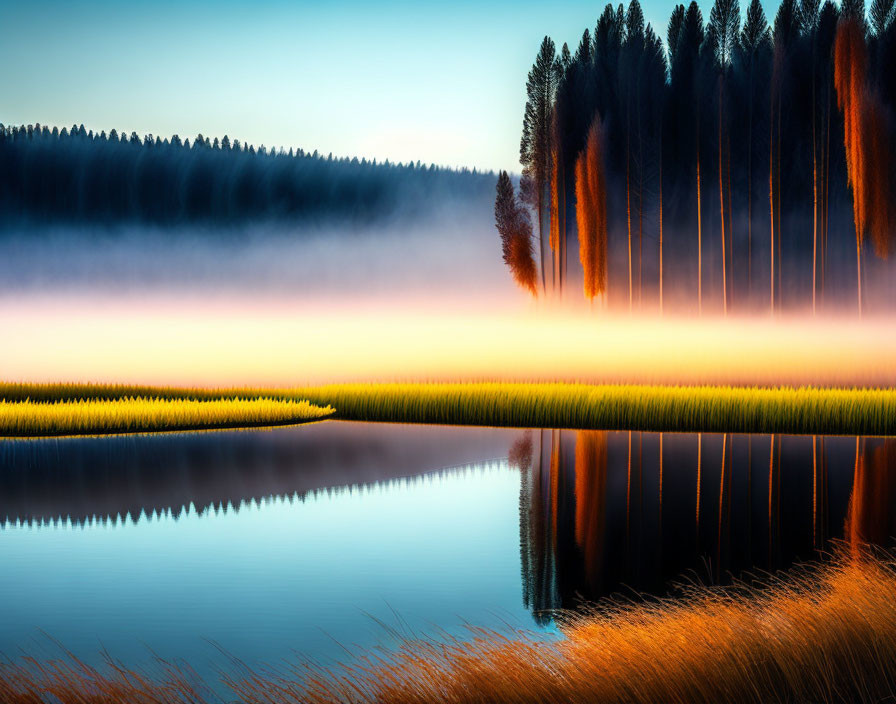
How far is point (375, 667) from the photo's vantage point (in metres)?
5.46

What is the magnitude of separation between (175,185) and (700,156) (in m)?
40.1

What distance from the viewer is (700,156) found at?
29219mm

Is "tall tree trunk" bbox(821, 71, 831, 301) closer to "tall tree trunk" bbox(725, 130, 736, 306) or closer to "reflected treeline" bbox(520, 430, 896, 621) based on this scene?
"tall tree trunk" bbox(725, 130, 736, 306)

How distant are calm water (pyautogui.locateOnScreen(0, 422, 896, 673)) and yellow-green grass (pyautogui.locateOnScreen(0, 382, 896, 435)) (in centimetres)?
153

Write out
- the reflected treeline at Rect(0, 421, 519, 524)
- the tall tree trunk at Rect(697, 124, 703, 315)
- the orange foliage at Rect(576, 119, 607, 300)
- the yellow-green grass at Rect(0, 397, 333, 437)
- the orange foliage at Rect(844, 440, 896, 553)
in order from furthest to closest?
the tall tree trunk at Rect(697, 124, 703, 315), the orange foliage at Rect(576, 119, 607, 300), the yellow-green grass at Rect(0, 397, 333, 437), the reflected treeline at Rect(0, 421, 519, 524), the orange foliage at Rect(844, 440, 896, 553)

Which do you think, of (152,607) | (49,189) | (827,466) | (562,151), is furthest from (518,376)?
(49,189)

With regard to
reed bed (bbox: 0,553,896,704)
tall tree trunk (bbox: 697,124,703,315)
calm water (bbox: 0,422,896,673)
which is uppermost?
tall tree trunk (bbox: 697,124,703,315)

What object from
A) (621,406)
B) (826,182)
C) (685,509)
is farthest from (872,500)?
(826,182)

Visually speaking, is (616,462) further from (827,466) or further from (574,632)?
(574,632)

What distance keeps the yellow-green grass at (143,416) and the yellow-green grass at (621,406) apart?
4.76 ft

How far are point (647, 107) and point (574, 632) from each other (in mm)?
Answer: 24762

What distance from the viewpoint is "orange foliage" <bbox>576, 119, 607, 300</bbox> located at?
2584 cm

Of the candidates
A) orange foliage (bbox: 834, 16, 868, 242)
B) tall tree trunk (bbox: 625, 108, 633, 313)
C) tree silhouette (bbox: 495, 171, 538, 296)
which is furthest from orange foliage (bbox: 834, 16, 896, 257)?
tree silhouette (bbox: 495, 171, 538, 296)

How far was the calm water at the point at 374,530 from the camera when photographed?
7.57 metres
